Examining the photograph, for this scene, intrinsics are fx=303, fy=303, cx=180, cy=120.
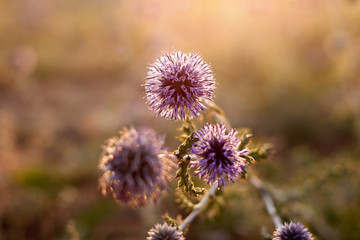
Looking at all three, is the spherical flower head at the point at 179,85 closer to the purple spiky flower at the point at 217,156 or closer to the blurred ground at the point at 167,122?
the purple spiky flower at the point at 217,156

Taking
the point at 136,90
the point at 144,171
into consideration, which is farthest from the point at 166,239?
the point at 136,90

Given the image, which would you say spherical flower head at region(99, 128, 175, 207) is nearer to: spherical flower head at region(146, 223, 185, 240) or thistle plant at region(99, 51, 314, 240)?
thistle plant at region(99, 51, 314, 240)

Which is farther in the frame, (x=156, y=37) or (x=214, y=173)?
(x=156, y=37)

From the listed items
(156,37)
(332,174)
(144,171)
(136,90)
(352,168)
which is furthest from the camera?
(136,90)

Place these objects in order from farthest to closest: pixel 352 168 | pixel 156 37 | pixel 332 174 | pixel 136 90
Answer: pixel 136 90
pixel 156 37
pixel 352 168
pixel 332 174

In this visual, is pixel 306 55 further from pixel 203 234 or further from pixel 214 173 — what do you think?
pixel 214 173

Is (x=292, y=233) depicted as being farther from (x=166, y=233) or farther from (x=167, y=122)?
(x=167, y=122)

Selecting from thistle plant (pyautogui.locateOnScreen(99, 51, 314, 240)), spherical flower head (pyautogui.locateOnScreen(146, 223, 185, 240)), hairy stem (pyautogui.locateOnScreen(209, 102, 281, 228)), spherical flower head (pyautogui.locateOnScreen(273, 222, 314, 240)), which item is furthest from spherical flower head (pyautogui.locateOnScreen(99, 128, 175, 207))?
spherical flower head (pyautogui.locateOnScreen(273, 222, 314, 240))
